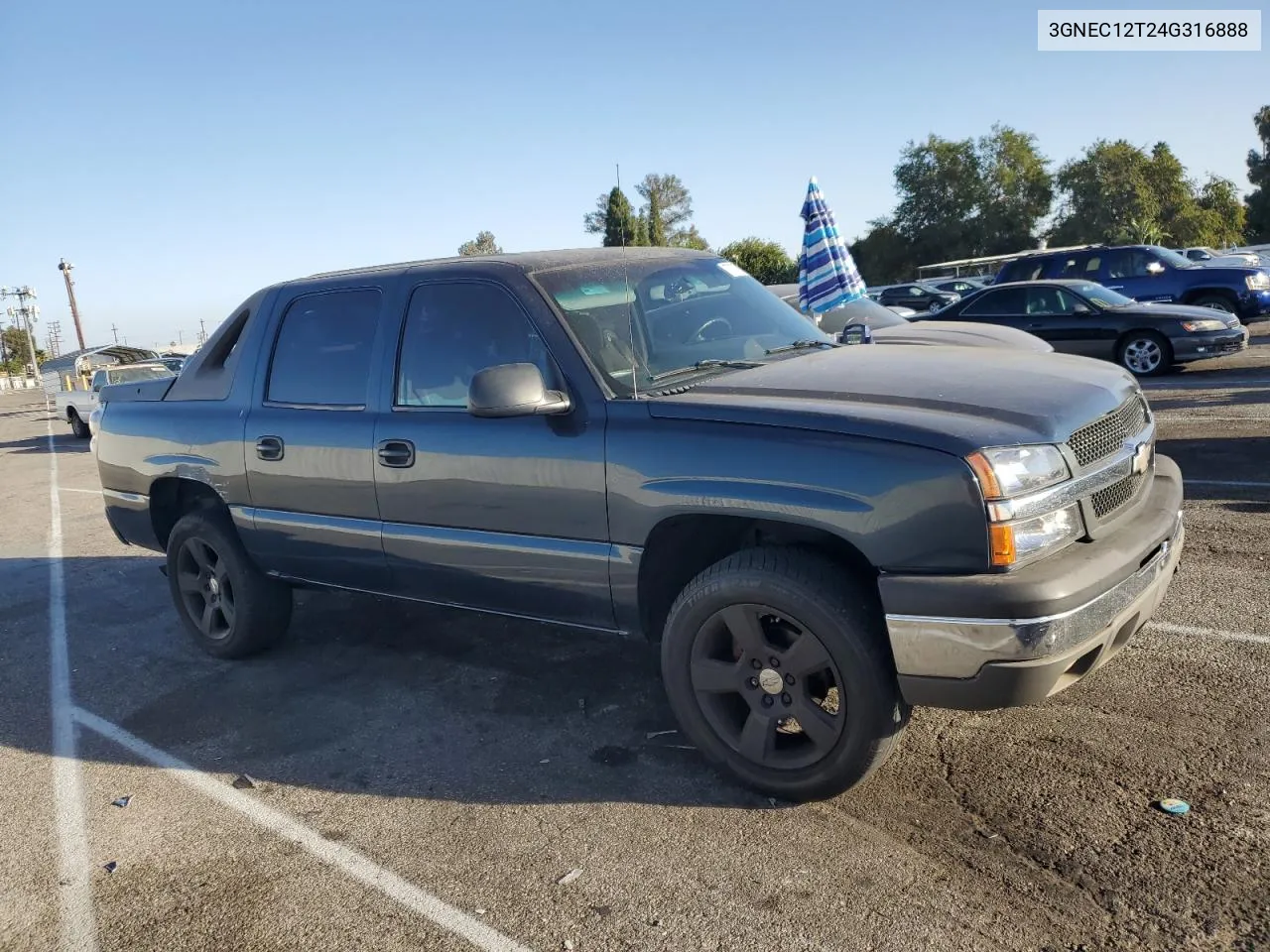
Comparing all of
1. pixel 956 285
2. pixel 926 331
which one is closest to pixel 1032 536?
pixel 926 331

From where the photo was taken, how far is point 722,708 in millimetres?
3486

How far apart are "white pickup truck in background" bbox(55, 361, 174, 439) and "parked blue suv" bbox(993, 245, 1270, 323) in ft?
50.4

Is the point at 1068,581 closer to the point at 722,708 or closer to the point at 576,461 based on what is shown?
the point at 722,708

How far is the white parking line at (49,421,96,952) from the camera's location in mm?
3088

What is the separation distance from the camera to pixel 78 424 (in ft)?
69.0

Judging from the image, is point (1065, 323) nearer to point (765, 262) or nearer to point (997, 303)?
point (997, 303)

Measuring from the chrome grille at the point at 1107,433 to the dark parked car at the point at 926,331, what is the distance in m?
4.15

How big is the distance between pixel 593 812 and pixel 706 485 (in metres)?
1.19

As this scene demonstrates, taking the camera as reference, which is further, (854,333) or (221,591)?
(854,333)

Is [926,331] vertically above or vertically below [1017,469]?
above

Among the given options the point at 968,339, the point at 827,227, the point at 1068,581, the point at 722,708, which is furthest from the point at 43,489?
the point at 1068,581

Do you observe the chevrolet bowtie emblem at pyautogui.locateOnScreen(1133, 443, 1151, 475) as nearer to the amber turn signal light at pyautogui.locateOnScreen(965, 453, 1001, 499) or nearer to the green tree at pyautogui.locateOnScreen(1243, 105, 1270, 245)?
the amber turn signal light at pyautogui.locateOnScreen(965, 453, 1001, 499)

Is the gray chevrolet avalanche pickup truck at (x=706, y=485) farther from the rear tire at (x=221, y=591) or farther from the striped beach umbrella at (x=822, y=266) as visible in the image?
the striped beach umbrella at (x=822, y=266)

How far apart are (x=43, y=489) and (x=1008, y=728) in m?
13.0
